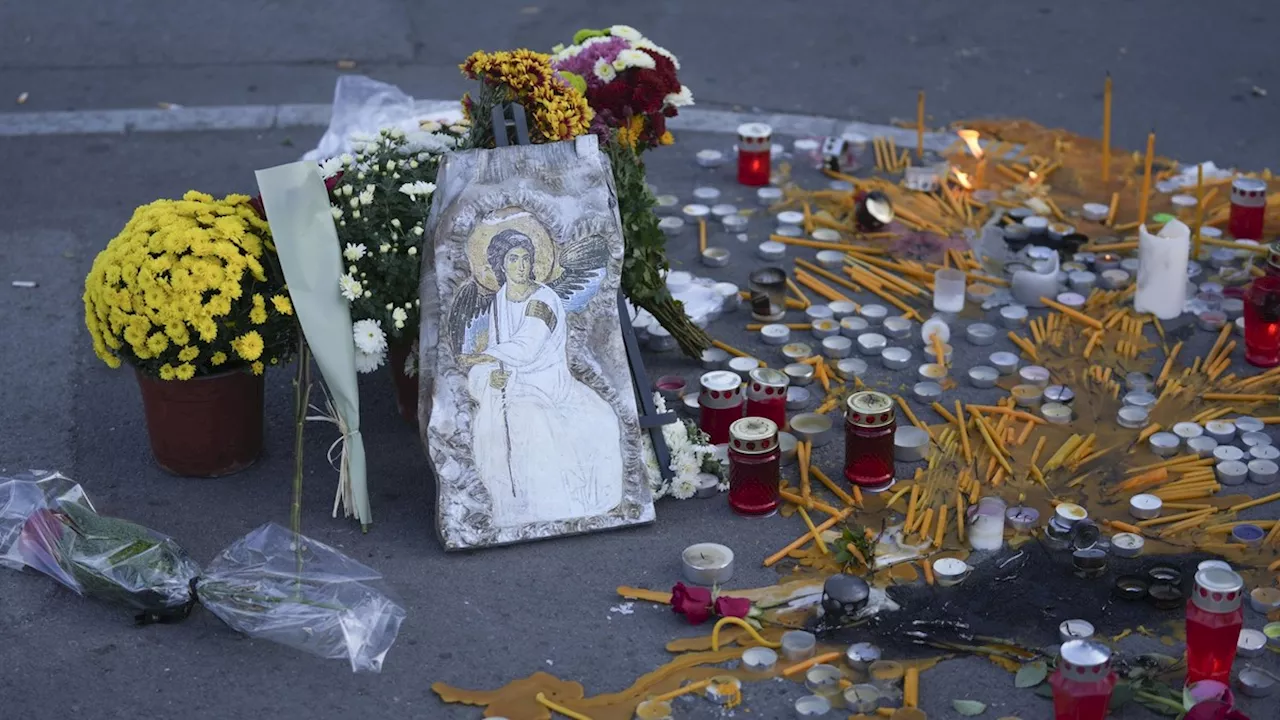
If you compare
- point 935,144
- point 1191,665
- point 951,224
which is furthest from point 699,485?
point 935,144

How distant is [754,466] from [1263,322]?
2255 mm

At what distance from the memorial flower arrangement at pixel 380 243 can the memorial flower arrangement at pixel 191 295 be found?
0.81 feet

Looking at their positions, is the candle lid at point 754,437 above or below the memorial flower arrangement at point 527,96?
below

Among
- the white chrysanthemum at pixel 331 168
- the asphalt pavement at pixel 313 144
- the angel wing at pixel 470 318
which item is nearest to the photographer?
the asphalt pavement at pixel 313 144

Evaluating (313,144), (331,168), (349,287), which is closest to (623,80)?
(331,168)

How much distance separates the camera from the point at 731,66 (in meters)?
9.03

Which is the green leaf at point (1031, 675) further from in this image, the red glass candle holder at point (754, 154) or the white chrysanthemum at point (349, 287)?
the red glass candle holder at point (754, 154)

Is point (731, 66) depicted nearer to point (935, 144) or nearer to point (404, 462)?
point (935, 144)

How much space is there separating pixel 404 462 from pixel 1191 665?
2.72 metres

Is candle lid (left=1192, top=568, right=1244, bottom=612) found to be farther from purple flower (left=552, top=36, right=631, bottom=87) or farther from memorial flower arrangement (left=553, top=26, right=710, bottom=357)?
purple flower (left=552, top=36, right=631, bottom=87)

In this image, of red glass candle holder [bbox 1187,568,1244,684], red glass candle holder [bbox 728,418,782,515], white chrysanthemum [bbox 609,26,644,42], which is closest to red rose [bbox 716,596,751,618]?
red glass candle holder [bbox 728,418,782,515]

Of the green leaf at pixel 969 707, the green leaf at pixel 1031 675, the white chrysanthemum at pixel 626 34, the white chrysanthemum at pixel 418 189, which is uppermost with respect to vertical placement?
the white chrysanthemum at pixel 626 34

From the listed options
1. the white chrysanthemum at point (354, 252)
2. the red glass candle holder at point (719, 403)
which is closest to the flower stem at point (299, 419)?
the white chrysanthemum at point (354, 252)

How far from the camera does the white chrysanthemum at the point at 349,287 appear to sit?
4.88 metres
